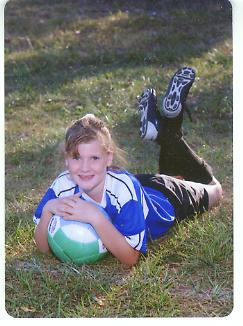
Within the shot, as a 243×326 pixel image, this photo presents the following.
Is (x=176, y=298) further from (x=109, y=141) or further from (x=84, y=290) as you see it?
(x=109, y=141)

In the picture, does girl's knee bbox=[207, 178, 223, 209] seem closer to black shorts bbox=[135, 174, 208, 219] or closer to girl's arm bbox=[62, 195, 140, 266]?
black shorts bbox=[135, 174, 208, 219]

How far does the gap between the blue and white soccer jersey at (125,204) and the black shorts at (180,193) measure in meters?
0.14

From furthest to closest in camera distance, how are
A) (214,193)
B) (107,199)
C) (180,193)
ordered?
(214,193), (180,193), (107,199)

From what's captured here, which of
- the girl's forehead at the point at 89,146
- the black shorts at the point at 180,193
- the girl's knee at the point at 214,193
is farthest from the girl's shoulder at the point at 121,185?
the girl's knee at the point at 214,193

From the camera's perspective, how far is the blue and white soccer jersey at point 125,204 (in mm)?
1886

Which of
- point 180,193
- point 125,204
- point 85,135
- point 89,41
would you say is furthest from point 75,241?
point 89,41

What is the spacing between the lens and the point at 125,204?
74.9 inches

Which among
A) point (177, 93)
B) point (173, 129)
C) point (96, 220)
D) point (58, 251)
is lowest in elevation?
point (58, 251)

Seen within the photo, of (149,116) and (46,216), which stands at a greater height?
(149,116)

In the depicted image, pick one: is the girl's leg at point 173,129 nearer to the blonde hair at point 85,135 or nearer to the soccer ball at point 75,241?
the blonde hair at point 85,135

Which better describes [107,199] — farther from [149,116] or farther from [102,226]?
[149,116]

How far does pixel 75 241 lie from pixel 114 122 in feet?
4.10

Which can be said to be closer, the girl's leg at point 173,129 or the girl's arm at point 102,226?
the girl's arm at point 102,226

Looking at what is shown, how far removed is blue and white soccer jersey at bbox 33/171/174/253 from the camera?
1.89 metres
